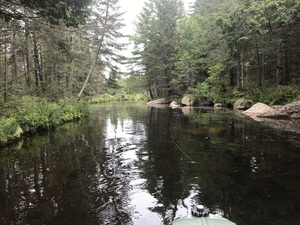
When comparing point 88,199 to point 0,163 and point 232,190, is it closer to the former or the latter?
point 232,190

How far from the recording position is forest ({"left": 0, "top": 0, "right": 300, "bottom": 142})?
8.91 m

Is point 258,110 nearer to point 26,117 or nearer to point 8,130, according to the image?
point 26,117

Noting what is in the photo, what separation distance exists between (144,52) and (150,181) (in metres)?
31.6

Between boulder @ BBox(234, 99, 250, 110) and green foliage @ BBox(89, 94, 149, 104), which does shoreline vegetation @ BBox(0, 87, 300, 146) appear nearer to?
boulder @ BBox(234, 99, 250, 110)

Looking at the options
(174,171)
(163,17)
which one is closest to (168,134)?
(174,171)

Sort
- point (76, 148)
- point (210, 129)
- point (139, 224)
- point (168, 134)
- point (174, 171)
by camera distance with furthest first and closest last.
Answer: point (210, 129) < point (168, 134) < point (76, 148) < point (174, 171) < point (139, 224)

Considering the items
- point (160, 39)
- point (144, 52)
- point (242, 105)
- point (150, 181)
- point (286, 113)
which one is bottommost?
point (150, 181)

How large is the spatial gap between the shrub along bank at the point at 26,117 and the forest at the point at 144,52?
4 cm

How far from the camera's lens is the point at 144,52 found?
35000mm

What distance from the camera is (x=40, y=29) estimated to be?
8.64m

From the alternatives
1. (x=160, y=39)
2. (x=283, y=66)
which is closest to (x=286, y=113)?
(x=283, y=66)

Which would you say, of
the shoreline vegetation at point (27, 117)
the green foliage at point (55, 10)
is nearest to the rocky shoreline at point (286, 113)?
the green foliage at point (55, 10)

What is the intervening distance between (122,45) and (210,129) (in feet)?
66.7

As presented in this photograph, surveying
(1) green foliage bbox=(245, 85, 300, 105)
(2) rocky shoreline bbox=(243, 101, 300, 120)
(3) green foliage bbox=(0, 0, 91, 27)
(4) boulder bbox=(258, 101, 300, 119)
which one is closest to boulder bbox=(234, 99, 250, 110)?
(1) green foliage bbox=(245, 85, 300, 105)
